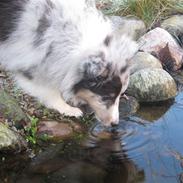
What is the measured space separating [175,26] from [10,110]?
4123 millimetres

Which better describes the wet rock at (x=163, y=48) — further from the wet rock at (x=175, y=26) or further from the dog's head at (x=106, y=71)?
the dog's head at (x=106, y=71)

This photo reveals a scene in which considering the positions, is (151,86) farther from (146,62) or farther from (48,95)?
(48,95)

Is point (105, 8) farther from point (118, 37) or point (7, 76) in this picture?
point (118, 37)

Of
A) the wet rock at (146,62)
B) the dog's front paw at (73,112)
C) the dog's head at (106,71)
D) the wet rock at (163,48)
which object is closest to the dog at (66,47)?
the dog's head at (106,71)

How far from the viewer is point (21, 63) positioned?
17.6ft

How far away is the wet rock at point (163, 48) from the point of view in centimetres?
823

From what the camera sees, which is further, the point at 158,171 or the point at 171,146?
the point at 171,146

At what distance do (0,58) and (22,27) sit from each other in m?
0.49

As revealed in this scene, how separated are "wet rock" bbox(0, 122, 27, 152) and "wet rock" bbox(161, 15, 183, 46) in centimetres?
412

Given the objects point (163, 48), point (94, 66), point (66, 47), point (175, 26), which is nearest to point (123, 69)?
point (94, 66)

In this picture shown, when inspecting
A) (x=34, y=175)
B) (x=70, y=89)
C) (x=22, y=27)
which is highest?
(x=22, y=27)

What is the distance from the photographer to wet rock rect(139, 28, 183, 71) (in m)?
8.23

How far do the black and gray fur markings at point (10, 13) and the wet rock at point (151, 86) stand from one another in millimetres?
2430

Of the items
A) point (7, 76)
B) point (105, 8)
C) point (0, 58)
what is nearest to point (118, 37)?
point (0, 58)
